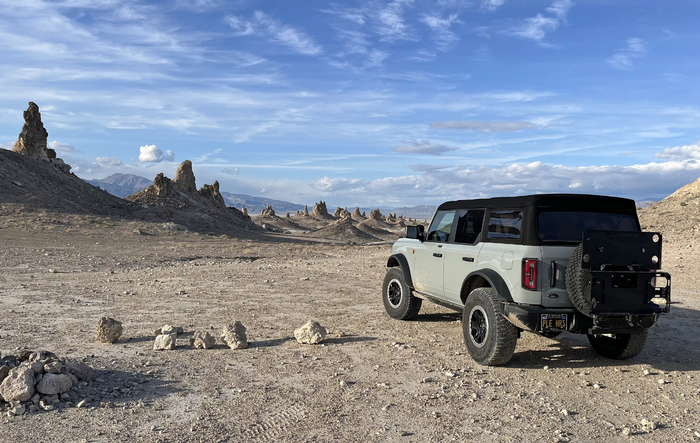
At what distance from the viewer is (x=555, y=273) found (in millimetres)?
6148

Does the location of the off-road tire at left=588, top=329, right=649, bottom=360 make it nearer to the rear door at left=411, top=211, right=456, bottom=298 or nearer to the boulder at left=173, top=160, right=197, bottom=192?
the rear door at left=411, top=211, right=456, bottom=298

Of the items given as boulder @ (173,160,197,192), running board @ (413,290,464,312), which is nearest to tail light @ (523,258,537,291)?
running board @ (413,290,464,312)

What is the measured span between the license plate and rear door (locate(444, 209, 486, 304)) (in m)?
1.31

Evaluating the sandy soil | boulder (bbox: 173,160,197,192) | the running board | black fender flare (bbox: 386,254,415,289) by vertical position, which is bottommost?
the sandy soil

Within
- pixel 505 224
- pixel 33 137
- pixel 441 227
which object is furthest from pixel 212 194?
pixel 505 224

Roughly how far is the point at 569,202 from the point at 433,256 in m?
2.42

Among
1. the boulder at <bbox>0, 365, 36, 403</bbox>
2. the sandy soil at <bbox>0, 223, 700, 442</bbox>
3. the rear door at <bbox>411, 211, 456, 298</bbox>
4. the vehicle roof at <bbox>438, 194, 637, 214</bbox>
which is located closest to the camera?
the sandy soil at <bbox>0, 223, 700, 442</bbox>

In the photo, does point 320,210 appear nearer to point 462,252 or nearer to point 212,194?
A: point 212,194

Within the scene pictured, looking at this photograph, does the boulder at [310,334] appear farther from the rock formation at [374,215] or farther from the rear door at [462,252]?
the rock formation at [374,215]

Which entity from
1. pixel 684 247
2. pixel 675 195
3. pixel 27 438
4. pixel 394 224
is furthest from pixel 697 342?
pixel 394 224

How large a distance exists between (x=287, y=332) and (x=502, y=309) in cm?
384

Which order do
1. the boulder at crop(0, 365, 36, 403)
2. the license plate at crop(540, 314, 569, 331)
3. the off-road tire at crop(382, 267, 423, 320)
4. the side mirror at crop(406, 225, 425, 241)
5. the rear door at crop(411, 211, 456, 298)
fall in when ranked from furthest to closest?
the off-road tire at crop(382, 267, 423, 320) < the side mirror at crop(406, 225, 425, 241) < the rear door at crop(411, 211, 456, 298) < the license plate at crop(540, 314, 569, 331) < the boulder at crop(0, 365, 36, 403)

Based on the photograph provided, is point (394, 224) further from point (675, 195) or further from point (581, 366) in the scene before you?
point (581, 366)

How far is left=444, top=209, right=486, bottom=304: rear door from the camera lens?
734 cm
